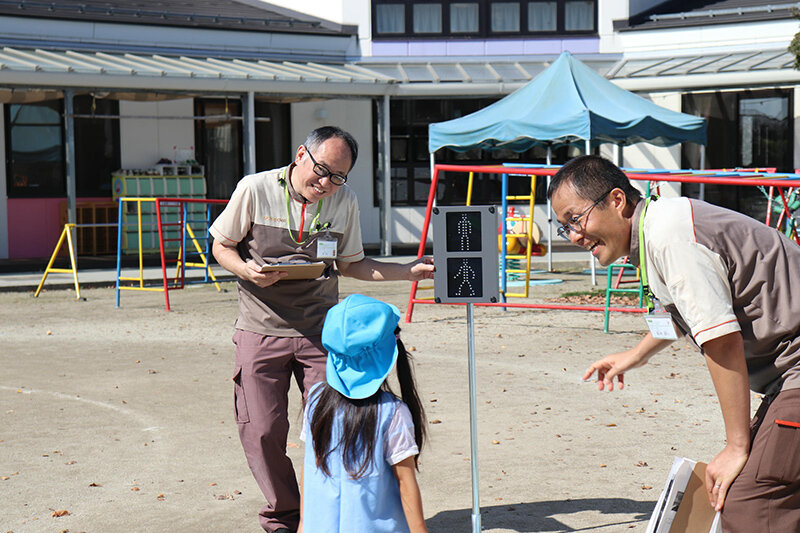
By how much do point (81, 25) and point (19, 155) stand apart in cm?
259

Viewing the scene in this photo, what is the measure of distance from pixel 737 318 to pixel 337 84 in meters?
17.2

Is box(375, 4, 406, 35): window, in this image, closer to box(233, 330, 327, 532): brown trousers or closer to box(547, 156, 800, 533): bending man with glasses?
box(233, 330, 327, 532): brown trousers

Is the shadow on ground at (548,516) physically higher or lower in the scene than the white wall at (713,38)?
lower

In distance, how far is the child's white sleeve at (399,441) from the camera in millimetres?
3361

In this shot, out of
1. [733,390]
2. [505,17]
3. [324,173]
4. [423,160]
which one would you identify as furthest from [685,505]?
[505,17]

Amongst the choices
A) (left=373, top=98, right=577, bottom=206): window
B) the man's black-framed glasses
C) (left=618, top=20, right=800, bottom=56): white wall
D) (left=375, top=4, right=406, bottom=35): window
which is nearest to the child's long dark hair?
the man's black-framed glasses

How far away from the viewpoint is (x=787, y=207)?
Answer: 12453mm

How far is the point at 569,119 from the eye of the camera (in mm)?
14648

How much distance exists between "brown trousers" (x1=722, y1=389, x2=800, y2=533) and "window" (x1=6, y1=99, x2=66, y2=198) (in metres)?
18.1

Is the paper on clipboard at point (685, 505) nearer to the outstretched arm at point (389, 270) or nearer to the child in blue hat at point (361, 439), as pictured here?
the child in blue hat at point (361, 439)

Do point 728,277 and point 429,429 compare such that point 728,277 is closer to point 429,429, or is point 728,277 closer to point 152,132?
point 429,429

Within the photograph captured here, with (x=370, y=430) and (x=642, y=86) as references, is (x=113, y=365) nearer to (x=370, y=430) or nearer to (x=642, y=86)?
(x=370, y=430)

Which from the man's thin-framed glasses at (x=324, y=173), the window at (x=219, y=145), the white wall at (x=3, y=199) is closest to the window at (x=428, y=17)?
the window at (x=219, y=145)

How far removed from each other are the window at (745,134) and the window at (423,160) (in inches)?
137
